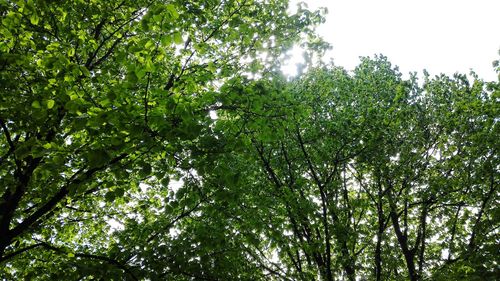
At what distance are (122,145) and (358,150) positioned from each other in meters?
10.9

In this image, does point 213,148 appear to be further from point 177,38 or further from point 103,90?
point 103,90

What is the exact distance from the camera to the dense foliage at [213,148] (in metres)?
4.94

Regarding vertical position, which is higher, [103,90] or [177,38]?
[103,90]

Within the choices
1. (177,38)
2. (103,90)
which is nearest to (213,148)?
(177,38)

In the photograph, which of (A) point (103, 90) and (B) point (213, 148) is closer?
(B) point (213, 148)

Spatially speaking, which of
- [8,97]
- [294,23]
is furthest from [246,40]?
[8,97]

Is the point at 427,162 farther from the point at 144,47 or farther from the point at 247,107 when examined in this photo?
the point at 144,47

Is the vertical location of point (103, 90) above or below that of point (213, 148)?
above

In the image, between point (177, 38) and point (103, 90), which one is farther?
point (103, 90)

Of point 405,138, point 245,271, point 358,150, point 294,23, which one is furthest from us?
point 405,138

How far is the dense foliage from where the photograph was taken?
494 cm

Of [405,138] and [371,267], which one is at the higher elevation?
[405,138]

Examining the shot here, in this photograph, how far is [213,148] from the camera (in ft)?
16.6

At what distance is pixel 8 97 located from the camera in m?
6.08
